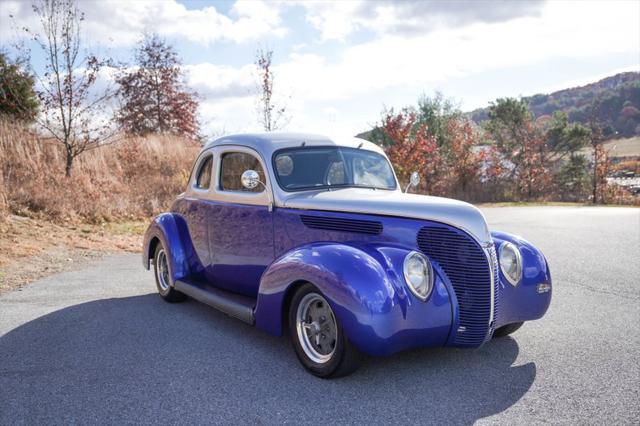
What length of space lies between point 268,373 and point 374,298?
1.12 meters

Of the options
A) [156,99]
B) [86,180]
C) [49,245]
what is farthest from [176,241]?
[156,99]

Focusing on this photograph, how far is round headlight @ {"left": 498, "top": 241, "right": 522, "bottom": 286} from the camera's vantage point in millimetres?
4145

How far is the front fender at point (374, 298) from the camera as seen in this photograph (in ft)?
11.2

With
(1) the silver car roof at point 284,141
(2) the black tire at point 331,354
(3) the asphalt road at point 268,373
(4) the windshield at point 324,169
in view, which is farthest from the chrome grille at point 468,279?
(1) the silver car roof at point 284,141

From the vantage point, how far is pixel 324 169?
4.94 metres

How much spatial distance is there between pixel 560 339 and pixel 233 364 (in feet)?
9.28

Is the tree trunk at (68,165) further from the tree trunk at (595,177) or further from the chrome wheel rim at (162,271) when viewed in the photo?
the tree trunk at (595,177)

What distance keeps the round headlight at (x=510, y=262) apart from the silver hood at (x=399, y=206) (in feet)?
1.56

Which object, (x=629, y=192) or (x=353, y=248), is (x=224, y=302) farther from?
(x=629, y=192)

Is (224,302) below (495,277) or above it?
below

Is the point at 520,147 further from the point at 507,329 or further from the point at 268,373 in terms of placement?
the point at 268,373

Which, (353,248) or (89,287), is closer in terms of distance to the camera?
(353,248)

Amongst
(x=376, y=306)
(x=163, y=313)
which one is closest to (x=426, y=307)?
(x=376, y=306)

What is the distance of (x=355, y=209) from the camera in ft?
13.5
